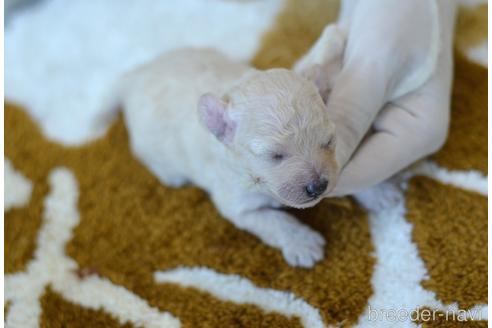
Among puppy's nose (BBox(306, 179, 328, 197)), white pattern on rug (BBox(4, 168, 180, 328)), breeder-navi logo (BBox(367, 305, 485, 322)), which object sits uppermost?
puppy's nose (BBox(306, 179, 328, 197))

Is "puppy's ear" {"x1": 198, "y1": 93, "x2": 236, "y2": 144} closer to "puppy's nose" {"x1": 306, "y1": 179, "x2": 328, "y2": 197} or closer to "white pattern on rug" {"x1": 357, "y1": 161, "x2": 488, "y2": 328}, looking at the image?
"puppy's nose" {"x1": 306, "y1": 179, "x2": 328, "y2": 197}

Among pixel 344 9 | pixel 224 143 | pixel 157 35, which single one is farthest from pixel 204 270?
pixel 157 35

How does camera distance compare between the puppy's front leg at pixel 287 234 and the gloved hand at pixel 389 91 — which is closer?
the gloved hand at pixel 389 91

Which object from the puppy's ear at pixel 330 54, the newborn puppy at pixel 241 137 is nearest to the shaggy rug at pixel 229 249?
the newborn puppy at pixel 241 137

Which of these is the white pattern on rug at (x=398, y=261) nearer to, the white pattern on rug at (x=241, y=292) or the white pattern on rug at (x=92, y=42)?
the white pattern on rug at (x=241, y=292)

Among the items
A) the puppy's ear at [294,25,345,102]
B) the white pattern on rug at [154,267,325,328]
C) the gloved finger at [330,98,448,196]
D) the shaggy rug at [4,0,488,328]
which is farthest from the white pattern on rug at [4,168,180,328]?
the puppy's ear at [294,25,345,102]

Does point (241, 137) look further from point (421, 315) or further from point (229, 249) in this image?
point (421, 315)
